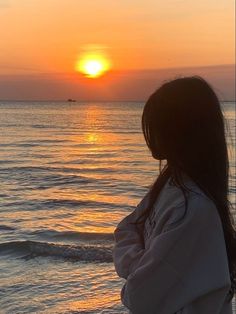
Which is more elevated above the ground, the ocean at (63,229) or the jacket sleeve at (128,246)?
the jacket sleeve at (128,246)

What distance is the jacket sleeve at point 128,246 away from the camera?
2008mm

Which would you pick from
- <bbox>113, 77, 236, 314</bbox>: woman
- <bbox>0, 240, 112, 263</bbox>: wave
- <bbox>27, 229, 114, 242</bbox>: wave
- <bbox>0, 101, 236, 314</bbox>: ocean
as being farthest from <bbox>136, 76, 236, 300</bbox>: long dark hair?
<bbox>27, 229, 114, 242</bbox>: wave

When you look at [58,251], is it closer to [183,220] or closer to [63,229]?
[63,229]

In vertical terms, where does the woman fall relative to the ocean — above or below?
above

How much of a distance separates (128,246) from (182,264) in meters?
0.31

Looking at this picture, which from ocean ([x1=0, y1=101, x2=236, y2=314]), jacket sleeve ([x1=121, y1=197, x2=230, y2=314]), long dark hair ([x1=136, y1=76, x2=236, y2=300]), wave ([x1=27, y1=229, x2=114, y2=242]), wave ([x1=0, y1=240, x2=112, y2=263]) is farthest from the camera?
wave ([x1=27, y1=229, x2=114, y2=242])

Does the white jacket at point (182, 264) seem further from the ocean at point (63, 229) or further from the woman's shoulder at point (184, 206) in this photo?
the ocean at point (63, 229)

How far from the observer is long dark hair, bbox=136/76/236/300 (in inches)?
78.4

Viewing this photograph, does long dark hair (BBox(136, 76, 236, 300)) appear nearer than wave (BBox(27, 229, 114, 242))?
Yes

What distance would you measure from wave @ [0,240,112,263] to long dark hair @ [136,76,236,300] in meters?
6.04

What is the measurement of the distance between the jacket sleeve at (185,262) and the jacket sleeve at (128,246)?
0.35 ft

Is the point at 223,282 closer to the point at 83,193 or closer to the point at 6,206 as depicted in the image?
the point at 6,206

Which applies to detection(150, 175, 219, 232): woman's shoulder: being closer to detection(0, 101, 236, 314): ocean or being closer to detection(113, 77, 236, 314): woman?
detection(113, 77, 236, 314): woman

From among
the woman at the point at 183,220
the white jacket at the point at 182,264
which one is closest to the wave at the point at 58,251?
the woman at the point at 183,220
